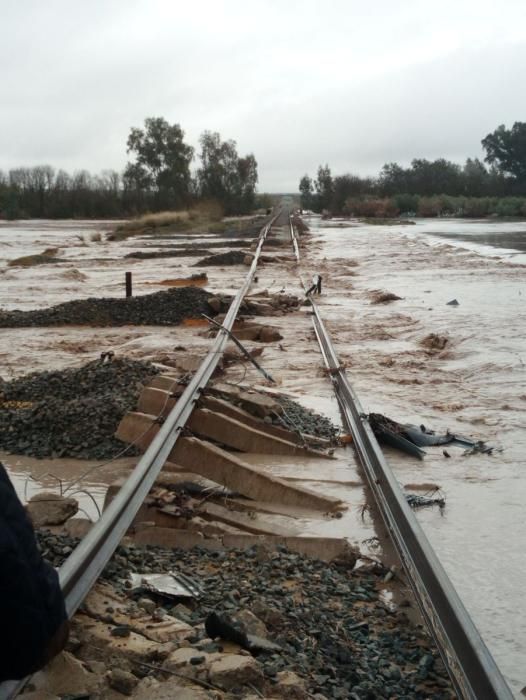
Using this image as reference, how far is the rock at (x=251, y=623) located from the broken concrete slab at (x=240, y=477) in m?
2.16

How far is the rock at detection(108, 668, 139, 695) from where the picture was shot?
3.03m

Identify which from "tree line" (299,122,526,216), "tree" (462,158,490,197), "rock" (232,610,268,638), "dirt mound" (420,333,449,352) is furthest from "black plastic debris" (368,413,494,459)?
"tree" (462,158,490,197)

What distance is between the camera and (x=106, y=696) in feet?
9.84

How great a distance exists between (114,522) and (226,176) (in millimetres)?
104405

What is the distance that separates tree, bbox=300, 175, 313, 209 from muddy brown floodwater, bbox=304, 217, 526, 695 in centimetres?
11095

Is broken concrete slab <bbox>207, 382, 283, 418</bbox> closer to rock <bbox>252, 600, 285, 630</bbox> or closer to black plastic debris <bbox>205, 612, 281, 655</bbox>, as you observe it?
rock <bbox>252, 600, 285, 630</bbox>

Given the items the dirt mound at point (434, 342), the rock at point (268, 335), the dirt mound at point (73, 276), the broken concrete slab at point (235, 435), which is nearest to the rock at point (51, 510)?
the broken concrete slab at point (235, 435)

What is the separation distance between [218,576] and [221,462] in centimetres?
187

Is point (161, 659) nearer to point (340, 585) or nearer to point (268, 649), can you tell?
point (268, 649)

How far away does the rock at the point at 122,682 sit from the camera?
9.95 ft

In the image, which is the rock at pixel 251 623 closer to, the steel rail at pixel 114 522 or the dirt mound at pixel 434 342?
the steel rail at pixel 114 522

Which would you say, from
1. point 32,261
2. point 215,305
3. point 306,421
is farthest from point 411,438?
point 32,261

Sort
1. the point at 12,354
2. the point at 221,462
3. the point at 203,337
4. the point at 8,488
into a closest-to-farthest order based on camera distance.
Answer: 1. the point at 8,488
2. the point at 221,462
3. the point at 12,354
4. the point at 203,337

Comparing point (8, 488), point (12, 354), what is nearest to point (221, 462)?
point (8, 488)
